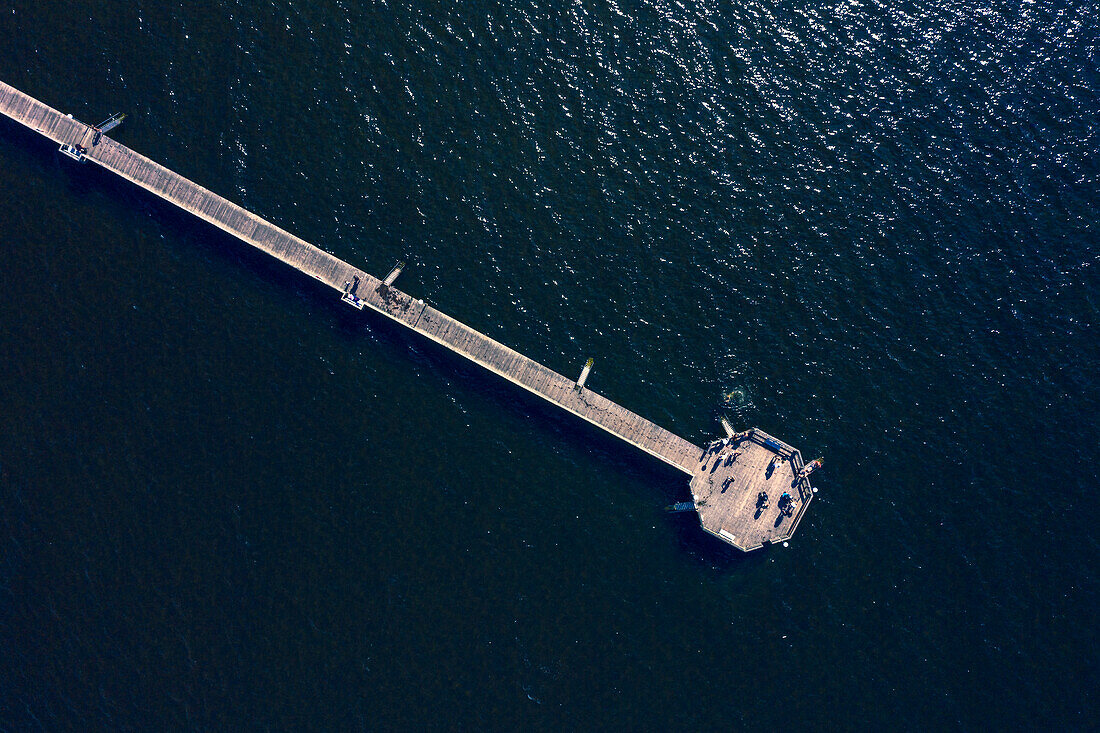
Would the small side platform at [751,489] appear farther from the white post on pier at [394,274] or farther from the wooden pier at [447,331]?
the white post on pier at [394,274]

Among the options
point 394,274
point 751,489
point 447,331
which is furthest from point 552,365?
point 751,489

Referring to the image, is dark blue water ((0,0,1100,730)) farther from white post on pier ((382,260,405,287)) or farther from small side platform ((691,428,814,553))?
small side platform ((691,428,814,553))

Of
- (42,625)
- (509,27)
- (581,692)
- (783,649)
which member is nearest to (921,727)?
(783,649)

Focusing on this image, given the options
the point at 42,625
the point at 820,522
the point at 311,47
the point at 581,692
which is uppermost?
the point at 311,47

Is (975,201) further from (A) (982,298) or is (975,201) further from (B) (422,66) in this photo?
(B) (422,66)

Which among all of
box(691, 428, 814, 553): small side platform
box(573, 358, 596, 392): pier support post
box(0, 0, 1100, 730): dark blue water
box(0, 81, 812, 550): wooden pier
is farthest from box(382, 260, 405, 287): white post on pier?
box(691, 428, 814, 553): small side platform

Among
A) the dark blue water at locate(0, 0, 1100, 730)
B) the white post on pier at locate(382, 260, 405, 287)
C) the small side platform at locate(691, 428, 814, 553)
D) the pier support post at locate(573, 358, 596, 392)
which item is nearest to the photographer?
the small side platform at locate(691, 428, 814, 553)

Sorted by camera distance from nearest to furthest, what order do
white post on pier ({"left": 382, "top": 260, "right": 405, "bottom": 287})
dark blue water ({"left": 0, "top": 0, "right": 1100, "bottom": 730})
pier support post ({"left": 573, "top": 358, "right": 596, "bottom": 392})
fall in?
dark blue water ({"left": 0, "top": 0, "right": 1100, "bottom": 730}) → pier support post ({"left": 573, "top": 358, "right": 596, "bottom": 392}) → white post on pier ({"left": 382, "top": 260, "right": 405, "bottom": 287})
